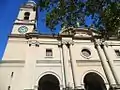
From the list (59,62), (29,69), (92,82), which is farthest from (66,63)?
(92,82)

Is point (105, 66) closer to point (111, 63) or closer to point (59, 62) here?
point (111, 63)

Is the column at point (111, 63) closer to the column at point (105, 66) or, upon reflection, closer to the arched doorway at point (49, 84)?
the column at point (105, 66)

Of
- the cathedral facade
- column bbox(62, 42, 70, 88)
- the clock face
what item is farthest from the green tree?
the clock face

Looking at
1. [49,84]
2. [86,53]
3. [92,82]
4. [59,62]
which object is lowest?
[49,84]

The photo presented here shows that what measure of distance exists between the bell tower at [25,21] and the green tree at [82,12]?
10.6m

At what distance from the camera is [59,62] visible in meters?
17.8

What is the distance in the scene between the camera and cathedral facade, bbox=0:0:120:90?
15848mm

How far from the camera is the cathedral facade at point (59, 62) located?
52.0ft

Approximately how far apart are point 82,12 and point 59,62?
906 centimetres

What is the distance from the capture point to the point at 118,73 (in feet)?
56.6

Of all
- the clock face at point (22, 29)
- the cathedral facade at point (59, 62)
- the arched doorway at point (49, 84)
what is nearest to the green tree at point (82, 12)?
the cathedral facade at point (59, 62)

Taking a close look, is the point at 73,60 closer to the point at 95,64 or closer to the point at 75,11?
the point at 95,64

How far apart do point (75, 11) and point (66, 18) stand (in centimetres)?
76

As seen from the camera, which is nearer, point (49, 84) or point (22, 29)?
point (49, 84)
